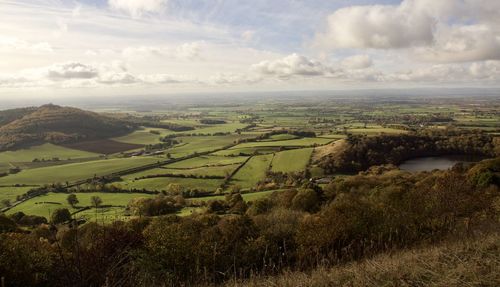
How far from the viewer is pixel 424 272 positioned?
6688mm

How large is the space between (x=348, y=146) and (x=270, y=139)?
37011 millimetres

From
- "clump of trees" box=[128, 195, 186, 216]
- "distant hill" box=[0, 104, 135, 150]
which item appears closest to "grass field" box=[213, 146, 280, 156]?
"clump of trees" box=[128, 195, 186, 216]

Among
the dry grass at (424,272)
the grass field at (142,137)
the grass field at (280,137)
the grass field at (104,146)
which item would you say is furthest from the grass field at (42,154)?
the dry grass at (424,272)

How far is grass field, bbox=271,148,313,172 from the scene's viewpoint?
91000 mm

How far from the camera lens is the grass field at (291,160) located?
299 ft

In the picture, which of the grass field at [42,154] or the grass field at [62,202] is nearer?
the grass field at [62,202]

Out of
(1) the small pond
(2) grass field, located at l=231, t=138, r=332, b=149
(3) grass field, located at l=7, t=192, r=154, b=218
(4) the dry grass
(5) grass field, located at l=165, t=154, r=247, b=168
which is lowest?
(1) the small pond

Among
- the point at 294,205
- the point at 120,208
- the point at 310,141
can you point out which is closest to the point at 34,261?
the point at 294,205

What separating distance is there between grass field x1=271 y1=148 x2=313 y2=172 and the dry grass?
81.3 meters

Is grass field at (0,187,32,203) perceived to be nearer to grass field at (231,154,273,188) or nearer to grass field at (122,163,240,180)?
grass field at (122,163,240,180)

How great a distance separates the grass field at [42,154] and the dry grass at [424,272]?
461 ft

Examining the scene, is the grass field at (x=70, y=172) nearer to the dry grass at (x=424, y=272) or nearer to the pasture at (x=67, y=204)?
the pasture at (x=67, y=204)

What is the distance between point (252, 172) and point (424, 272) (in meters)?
83.3

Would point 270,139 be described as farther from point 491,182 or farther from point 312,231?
point 312,231
